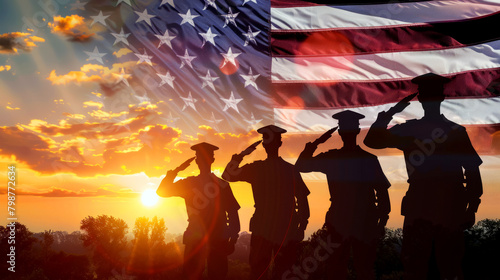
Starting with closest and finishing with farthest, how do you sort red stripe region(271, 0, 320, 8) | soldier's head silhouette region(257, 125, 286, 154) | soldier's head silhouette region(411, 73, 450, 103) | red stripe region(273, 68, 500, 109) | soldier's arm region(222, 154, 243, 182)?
1. soldier's head silhouette region(411, 73, 450, 103)
2. soldier's head silhouette region(257, 125, 286, 154)
3. soldier's arm region(222, 154, 243, 182)
4. red stripe region(273, 68, 500, 109)
5. red stripe region(271, 0, 320, 8)

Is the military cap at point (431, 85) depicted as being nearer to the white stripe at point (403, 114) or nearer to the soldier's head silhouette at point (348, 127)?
the soldier's head silhouette at point (348, 127)

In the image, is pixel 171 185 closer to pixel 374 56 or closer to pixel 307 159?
pixel 307 159

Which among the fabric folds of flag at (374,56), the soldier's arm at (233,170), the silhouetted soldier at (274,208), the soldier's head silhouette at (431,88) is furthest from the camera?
the fabric folds of flag at (374,56)

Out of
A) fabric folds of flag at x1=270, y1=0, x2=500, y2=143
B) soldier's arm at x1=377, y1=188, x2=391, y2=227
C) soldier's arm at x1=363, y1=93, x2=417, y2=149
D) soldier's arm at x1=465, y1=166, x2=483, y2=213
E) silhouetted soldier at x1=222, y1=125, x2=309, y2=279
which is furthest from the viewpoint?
fabric folds of flag at x1=270, y1=0, x2=500, y2=143

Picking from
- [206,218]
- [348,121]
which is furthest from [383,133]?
[206,218]

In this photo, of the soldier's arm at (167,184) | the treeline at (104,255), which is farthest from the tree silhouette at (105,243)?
the soldier's arm at (167,184)

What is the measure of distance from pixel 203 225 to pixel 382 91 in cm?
451

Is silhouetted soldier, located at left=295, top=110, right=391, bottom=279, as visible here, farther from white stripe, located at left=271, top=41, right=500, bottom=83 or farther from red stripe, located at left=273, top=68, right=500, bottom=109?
white stripe, located at left=271, top=41, right=500, bottom=83

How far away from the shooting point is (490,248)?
23562 millimetres

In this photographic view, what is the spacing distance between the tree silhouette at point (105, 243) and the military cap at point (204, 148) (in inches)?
1699

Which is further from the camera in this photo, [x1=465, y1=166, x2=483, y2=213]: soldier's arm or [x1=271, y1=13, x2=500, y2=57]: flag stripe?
[x1=271, y1=13, x2=500, y2=57]: flag stripe

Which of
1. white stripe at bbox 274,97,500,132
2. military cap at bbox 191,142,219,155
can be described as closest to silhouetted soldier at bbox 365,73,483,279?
white stripe at bbox 274,97,500,132

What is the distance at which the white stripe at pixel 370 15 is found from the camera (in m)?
8.62

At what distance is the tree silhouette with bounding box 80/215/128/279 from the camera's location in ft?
160
